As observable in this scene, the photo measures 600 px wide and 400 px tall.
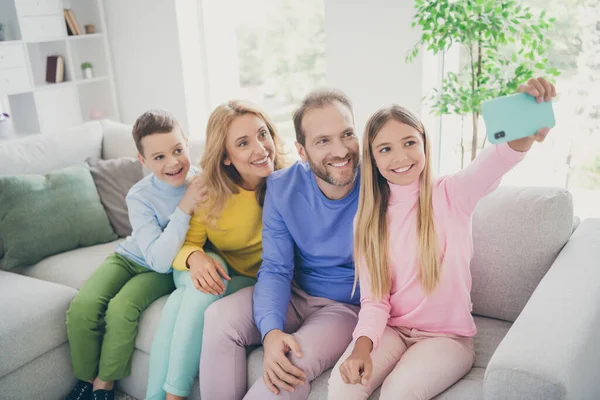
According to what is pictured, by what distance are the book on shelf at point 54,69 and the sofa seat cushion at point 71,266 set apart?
2.04 m

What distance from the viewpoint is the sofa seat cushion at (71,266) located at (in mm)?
2143

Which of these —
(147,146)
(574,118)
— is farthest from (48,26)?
(574,118)

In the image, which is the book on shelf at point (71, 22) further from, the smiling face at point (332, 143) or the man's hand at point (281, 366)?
the man's hand at point (281, 366)

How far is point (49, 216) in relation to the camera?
7.43 ft

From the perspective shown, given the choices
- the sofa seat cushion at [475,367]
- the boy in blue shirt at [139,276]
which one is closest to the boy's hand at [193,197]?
the boy in blue shirt at [139,276]

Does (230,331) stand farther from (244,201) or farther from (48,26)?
(48,26)

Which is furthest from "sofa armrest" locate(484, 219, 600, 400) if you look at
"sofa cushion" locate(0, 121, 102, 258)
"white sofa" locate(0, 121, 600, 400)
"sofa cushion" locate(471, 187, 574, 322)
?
"sofa cushion" locate(0, 121, 102, 258)

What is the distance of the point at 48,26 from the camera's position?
12.2 ft

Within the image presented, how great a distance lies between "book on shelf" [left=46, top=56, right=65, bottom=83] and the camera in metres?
3.89

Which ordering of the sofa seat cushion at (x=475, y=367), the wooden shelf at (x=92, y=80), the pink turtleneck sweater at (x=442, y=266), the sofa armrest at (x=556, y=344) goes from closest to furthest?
1. the sofa armrest at (x=556, y=344)
2. the sofa seat cushion at (x=475, y=367)
3. the pink turtleneck sweater at (x=442, y=266)
4. the wooden shelf at (x=92, y=80)

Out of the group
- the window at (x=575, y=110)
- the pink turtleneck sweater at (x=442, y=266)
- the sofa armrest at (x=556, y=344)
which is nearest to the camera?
the sofa armrest at (x=556, y=344)

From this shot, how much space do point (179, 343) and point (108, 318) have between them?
1.15 ft

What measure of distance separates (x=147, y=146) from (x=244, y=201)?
0.38 metres

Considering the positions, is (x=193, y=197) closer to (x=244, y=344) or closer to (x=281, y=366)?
(x=244, y=344)
